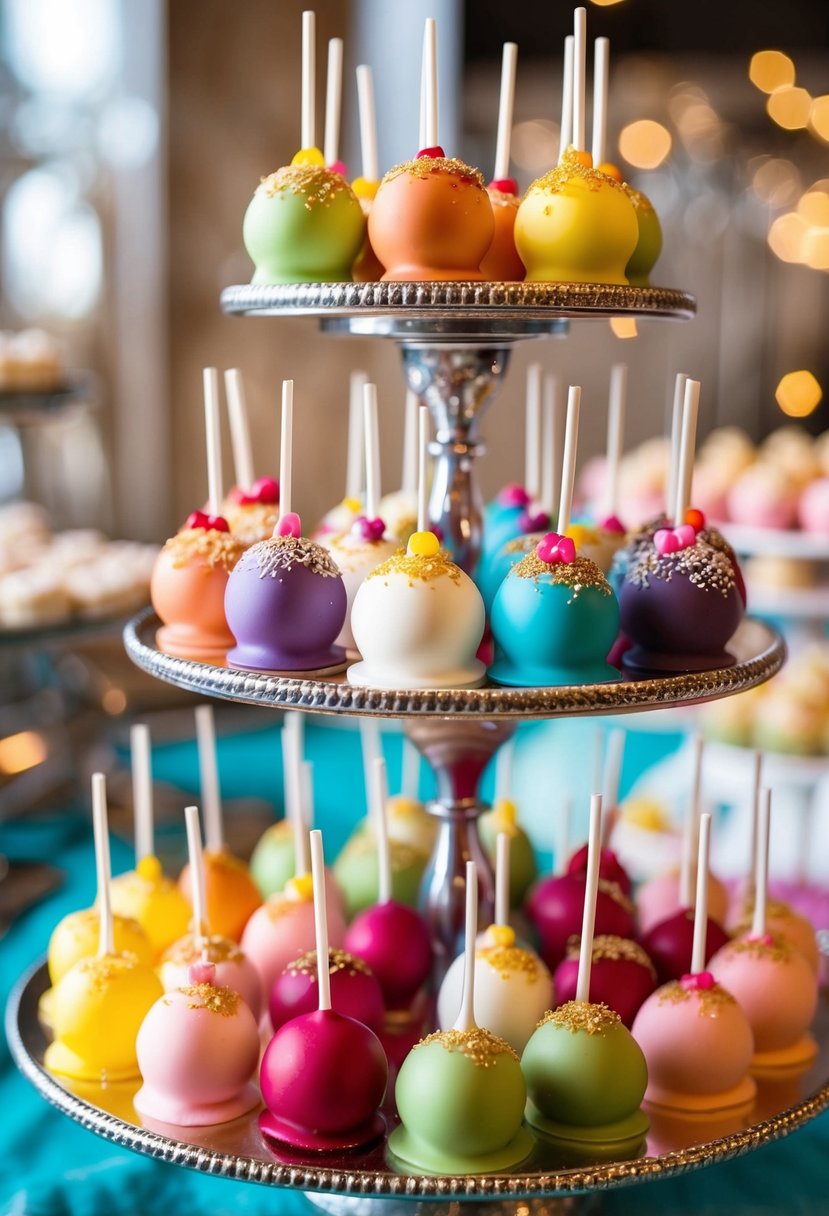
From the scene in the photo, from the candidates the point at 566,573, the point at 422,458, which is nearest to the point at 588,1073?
the point at 566,573

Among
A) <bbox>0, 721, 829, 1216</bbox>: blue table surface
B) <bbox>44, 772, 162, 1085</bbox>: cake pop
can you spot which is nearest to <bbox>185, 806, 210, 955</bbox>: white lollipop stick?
<bbox>44, 772, 162, 1085</bbox>: cake pop

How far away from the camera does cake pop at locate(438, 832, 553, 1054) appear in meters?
1.11

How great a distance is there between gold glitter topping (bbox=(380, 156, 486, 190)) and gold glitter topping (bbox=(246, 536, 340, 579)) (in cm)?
28

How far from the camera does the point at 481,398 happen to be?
1.20 m

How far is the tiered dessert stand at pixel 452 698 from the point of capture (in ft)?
3.09

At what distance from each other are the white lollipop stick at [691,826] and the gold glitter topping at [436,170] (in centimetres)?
53

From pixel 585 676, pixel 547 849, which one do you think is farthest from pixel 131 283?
pixel 585 676

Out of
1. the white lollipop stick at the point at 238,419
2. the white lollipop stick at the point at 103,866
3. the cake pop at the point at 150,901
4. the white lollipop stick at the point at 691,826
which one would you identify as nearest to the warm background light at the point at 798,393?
the white lollipop stick at the point at 691,826

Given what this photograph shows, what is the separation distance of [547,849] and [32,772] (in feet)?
2.91

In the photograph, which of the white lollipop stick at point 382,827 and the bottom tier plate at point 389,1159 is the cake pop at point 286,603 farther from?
the bottom tier plate at point 389,1159

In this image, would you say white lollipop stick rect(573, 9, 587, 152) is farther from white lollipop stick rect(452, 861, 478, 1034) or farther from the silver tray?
white lollipop stick rect(452, 861, 478, 1034)

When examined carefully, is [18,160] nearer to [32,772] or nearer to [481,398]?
[32,772]

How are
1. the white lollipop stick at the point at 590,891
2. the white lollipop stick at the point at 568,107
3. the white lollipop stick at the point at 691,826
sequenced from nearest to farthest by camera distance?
the white lollipop stick at the point at 590,891, the white lollipop stick at the point at 568,107, the white lollipop stick at the point at 691,826

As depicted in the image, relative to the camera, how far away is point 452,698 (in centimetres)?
92
